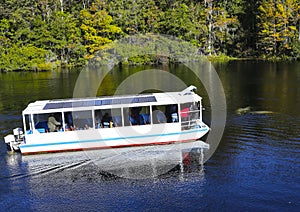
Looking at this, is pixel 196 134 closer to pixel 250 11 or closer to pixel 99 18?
pixel 99 18

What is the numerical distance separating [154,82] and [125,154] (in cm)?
2639

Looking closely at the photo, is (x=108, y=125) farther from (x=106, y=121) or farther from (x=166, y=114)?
(x=166, y=114)

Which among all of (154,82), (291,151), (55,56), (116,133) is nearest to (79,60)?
(55,56)

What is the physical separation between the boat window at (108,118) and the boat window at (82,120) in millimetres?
448

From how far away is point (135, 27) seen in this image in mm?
75312

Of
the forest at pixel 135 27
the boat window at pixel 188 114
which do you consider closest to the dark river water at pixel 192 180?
the boat window at pixel 188 114

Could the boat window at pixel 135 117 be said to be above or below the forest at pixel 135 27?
below

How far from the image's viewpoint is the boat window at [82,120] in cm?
2202

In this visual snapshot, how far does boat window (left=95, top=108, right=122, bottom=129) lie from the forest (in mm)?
48338

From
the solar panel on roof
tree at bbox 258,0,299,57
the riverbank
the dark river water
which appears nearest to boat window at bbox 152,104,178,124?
the solar panel on roof

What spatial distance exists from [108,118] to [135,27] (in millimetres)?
55092

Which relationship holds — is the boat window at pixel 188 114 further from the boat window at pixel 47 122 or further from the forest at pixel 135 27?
the forest at pixel 135 27

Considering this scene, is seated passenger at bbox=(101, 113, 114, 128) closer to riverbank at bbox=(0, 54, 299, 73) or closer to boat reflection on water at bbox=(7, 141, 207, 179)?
boat reflection on water at bbox=(7, 141, 207, 179)

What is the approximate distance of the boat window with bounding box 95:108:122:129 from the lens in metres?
22.3
